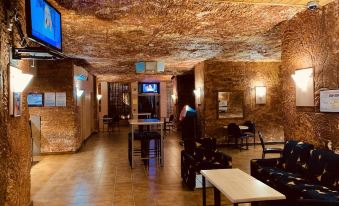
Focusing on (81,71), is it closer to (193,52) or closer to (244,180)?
(193,52)

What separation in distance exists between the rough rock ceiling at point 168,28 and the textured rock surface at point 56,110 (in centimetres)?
81

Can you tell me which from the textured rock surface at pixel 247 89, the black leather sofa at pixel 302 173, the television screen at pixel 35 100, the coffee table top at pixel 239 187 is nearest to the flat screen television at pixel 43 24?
the coffee table top at pixel 239 187

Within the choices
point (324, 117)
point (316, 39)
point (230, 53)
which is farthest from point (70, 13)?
point (230, 53)

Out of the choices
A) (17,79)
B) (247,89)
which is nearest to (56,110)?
(17,79)

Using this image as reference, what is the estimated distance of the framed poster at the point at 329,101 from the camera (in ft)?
12.1

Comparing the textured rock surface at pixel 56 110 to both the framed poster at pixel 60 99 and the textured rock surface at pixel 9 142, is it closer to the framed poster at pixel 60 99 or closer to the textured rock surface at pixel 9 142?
the framed poster at pixel 60 99

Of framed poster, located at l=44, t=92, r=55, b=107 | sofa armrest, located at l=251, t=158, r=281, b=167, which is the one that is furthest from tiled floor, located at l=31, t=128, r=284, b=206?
framed poster, located at l=44, t=92, r=55, b=107

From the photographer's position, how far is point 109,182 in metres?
5.25

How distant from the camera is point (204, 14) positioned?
4344 mm

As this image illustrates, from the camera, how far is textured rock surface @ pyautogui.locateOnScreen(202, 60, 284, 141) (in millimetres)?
9055

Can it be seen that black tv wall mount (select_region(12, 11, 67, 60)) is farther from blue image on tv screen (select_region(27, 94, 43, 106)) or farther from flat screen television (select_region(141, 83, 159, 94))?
flat screen television (select_region(141, 83, 159, 94))

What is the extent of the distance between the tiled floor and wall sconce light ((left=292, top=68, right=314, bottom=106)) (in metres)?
2.05

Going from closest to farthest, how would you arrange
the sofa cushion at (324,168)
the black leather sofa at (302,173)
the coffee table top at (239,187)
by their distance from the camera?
the coffee table top at (239,187)
the black leather sofa at (302,173)
the sofa cushion at (324,168)

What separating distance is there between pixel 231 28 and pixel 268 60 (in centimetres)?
464
